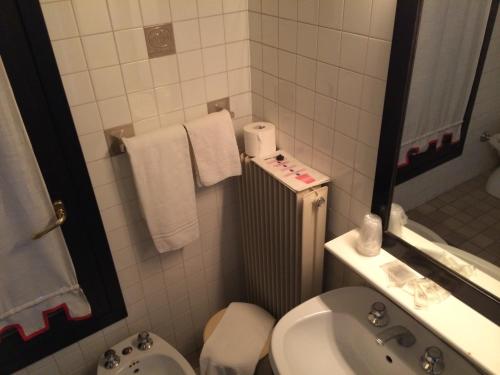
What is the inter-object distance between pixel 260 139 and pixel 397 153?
613mm

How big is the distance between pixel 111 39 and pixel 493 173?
1285 millimetres

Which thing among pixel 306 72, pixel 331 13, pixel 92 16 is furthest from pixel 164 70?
pixel 331 13

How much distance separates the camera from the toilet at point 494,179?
1.12 metres

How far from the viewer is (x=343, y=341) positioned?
1.45m

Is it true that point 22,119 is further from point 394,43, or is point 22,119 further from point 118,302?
point 394,43

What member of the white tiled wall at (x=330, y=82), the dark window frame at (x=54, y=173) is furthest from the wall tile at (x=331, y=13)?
the dark window frame at (x=54, y=173)

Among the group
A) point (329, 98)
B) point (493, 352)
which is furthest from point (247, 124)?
point (493, 352)

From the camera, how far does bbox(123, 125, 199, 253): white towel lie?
5.20 feet

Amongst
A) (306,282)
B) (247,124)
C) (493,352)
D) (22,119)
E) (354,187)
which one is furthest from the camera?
(247,124)

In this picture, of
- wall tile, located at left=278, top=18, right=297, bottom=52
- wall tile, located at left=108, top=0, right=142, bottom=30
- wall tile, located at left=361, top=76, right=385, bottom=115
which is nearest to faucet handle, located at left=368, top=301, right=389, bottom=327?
wall tile, located at left=361, top=76, right=385, bottom=115

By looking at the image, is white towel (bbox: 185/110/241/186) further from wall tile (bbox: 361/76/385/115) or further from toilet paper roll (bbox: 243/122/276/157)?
wall tile (bbox: 361/76/385/115)

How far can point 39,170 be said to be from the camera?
4.66 feet

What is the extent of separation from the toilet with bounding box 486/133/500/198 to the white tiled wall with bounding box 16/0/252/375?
104 centimetres

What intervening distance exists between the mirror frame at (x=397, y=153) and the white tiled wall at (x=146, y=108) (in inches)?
29.9
